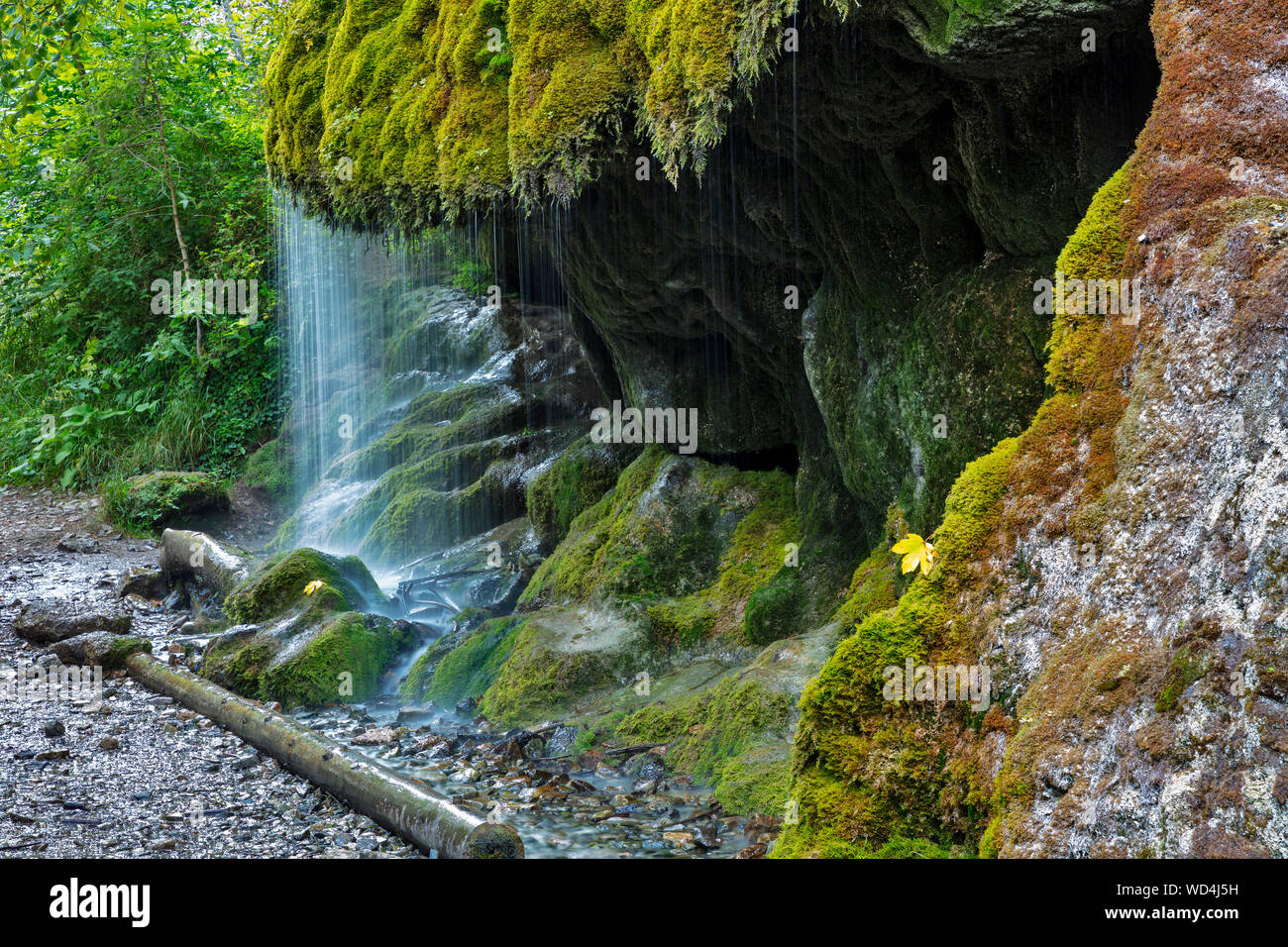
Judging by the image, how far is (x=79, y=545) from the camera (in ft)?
55.6

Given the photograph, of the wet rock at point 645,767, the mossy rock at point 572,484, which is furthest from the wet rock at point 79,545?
the wet rock at point 645,767

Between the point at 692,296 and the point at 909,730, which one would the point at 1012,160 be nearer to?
the point at 909,730

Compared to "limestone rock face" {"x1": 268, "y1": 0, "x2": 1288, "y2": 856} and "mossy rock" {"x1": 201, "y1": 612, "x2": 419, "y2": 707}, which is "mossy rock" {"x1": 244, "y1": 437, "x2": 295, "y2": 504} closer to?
"mossy rock" {"x1": 201, "y1": 612, "x2": 419, "y2": 707}

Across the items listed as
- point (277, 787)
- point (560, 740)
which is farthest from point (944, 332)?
point (277, 787)

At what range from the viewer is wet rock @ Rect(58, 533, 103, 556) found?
55.1 ft

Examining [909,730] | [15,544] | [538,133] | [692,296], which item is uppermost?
[538,133]

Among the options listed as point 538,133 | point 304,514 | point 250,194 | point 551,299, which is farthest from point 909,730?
point 250,194

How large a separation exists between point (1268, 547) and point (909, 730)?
4.55 feet

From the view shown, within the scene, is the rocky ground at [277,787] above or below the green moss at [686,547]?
below

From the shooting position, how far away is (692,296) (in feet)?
32.0

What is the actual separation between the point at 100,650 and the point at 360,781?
5.32 m

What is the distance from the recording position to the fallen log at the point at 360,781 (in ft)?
16.4

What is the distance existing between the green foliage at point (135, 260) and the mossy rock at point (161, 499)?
70.5 inches

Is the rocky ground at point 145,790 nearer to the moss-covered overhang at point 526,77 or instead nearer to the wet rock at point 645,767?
the wet rock at point 645,767
